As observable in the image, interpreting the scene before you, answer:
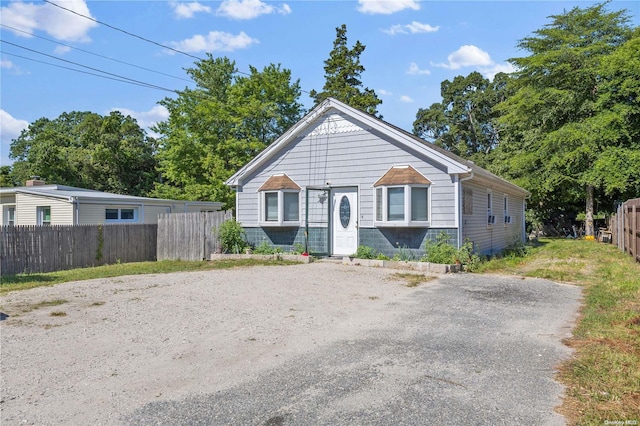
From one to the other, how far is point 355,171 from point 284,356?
9479mm

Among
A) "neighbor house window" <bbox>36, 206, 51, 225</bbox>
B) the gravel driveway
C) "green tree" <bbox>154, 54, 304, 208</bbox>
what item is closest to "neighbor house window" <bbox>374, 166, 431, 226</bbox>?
the gravel driveway

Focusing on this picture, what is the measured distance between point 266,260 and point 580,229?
25.1m

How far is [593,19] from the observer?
87.2 feet

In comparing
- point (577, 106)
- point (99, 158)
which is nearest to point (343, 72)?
point (577, 106)

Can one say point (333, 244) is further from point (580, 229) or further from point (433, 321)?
point (580, 229)

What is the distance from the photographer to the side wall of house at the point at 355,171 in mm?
12203

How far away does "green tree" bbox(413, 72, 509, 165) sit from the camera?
137 ft

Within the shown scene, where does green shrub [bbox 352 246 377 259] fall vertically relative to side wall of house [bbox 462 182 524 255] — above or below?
below

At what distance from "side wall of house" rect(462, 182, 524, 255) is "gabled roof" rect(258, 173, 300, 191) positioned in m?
5.43

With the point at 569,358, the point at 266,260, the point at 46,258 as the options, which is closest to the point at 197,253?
the point at 266,260

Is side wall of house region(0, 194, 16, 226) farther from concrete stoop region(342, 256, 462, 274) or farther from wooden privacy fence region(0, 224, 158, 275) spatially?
concrete stoop region(342, 256, 462, 274)

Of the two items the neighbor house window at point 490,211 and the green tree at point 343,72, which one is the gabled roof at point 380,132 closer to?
the neighbor house window at point 490,211

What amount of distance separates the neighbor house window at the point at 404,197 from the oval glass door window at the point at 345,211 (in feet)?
4.08

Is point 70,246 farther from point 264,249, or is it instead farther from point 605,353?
point 605,353
